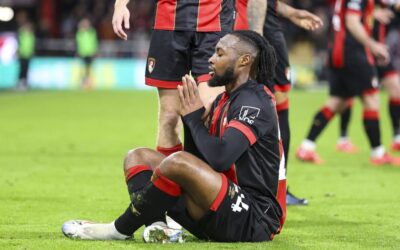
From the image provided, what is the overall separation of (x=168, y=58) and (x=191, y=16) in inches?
13.4

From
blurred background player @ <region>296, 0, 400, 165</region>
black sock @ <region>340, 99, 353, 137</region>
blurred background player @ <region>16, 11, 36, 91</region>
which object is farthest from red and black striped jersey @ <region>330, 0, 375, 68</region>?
blurred background player @ <region>16, 11, 36, 91</region>

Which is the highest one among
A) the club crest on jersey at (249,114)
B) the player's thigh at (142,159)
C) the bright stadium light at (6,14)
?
the club crest on jersey at (249,114)

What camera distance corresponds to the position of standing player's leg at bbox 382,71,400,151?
12.0 metres

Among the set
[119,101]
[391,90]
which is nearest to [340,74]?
[391,90]

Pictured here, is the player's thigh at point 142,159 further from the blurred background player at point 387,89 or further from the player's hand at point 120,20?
the blurred background player at point 387,89

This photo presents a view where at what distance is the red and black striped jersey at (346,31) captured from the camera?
10727 mm

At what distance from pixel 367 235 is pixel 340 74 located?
539 centimetres

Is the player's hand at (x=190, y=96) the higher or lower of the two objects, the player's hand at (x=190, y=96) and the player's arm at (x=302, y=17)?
the higher

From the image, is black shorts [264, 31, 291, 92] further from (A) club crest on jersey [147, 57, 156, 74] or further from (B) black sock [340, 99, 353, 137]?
(B) black sock [340, 99, 353, 137]

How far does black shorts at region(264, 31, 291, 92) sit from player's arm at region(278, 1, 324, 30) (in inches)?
8.0

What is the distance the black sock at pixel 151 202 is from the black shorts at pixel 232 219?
0.40 feet

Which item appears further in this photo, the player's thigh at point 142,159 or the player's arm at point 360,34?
the player's arm at point 360,34

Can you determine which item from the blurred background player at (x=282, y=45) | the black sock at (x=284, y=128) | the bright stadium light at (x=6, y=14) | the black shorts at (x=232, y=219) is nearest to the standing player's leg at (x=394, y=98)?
the blurred background player at (x=282, y=45)

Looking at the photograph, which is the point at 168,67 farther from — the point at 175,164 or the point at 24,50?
the point at 24,50
